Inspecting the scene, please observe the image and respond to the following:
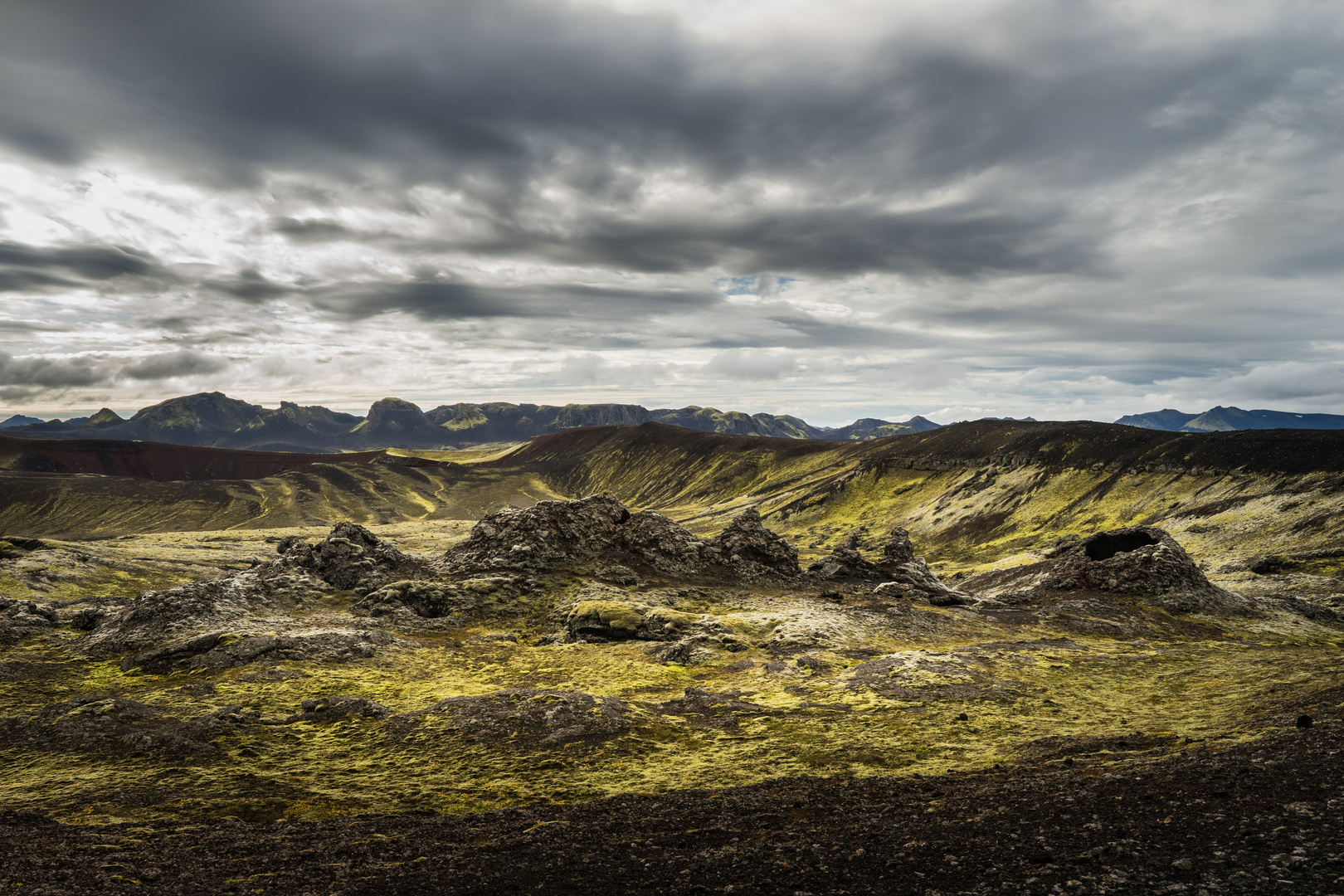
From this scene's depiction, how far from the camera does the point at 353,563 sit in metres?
52.3

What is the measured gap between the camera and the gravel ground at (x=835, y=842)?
12.2 meters

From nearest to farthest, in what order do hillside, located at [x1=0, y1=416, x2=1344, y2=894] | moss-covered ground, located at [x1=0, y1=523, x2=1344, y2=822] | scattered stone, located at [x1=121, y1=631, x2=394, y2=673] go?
hillside, located at [x1=0, y1=416, x2=1344, y2=894] → moss-covered ground, located at [x1=0, y1=523, x2=1344, y2=822] → scattered stone, located at [x1=121, y1=631, x2=394, y2=673]

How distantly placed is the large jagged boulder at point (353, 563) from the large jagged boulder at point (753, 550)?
28.1m

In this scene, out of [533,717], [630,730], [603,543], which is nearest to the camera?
[630,730]

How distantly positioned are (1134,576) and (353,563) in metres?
67.9

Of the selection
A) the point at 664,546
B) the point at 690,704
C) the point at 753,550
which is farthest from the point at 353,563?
the point at 753,550

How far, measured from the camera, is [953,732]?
86.9 ft

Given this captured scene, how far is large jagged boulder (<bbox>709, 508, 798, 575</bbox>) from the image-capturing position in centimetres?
5947

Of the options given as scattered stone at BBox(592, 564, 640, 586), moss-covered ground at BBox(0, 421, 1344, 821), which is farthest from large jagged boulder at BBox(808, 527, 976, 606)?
scattered stone at BBox(592, 564, 640, 586)

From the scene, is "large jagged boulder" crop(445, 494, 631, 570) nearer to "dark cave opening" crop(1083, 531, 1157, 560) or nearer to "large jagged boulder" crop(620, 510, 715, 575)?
"large jagged boulder" crop(620, 510, 715, 575)

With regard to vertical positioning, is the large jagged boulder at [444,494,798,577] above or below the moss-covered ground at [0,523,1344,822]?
above

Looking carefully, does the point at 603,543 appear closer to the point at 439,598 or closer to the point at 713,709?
the point at 439,598

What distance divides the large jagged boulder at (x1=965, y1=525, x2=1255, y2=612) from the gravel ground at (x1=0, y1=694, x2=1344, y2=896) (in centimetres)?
3592

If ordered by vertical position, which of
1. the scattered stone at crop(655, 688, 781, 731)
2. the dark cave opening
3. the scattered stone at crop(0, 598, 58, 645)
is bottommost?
the scattered stone at crop(655, 688, 781, 731)
